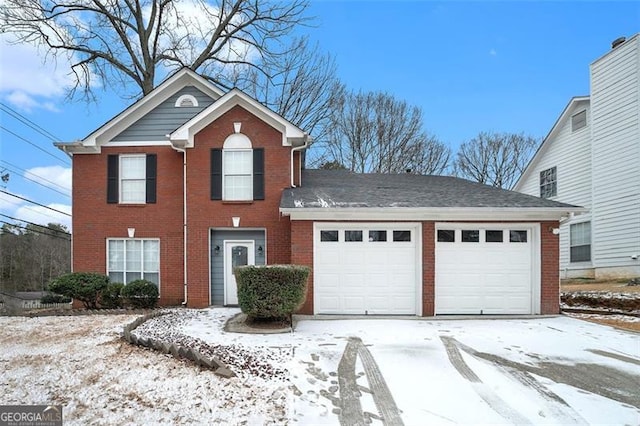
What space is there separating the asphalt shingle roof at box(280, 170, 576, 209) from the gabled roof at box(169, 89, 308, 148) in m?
1.68

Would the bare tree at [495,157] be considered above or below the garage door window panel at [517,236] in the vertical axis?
above

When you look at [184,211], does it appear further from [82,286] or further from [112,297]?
[82,286]

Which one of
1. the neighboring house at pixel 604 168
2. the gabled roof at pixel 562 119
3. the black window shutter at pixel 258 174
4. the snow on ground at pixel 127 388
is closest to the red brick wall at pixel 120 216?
the black window shutter at pixel 258 174

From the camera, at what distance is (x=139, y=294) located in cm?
1213

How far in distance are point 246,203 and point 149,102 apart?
191 inches

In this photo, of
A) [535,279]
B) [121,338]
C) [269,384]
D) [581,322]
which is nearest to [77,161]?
[121,338]

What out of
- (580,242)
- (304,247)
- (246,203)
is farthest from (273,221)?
(580,242)

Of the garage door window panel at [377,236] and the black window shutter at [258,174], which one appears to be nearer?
the garage door window panel at [377,236]

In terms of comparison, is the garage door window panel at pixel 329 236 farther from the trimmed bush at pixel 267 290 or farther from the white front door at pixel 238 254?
the white front door at pixel 238 254

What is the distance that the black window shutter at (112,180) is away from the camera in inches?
518

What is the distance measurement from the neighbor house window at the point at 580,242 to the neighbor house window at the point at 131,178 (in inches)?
731

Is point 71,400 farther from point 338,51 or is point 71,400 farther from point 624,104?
point 338,51

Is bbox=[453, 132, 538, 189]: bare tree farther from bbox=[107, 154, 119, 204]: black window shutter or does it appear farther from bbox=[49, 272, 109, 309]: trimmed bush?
bbox=[49, 272, 109, 309]: trimmed bush

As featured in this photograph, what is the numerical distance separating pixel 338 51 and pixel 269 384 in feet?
69.7
